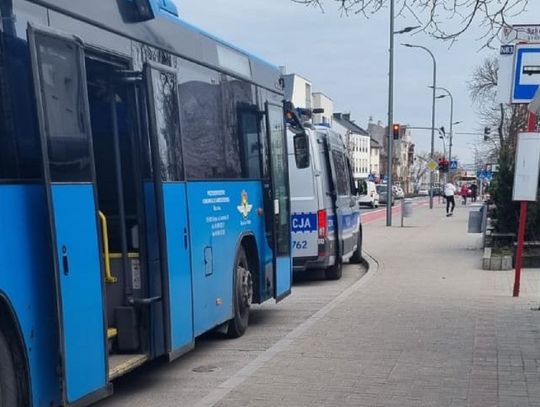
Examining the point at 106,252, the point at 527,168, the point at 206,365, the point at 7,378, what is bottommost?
the point at 206,365

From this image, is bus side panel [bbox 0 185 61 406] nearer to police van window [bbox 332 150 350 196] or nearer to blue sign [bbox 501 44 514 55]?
blue sign [bbox 501 44 514 55]

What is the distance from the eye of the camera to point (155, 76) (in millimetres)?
6332

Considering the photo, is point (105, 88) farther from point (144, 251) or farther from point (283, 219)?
point (283, 219)

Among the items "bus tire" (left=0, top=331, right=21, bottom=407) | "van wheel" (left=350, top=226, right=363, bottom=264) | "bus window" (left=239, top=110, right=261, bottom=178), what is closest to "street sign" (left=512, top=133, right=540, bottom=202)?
"bus window" (left=239, top=110, right=261, bottom=178)

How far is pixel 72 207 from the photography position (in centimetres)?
483

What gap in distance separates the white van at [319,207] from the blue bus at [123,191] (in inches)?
113

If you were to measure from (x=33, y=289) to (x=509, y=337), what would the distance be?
5914mm

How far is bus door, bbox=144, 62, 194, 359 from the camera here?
246 inches

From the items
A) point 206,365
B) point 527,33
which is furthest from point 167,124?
point 527,33

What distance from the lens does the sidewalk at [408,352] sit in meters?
6.33

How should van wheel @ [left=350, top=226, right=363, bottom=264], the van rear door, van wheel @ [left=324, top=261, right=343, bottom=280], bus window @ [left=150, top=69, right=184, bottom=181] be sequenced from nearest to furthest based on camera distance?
bus window @ [left=150, top=69, right=184, bottom=181]
the van rear door
van wheel @ [left=324, top=261, right=343, bottom=280]
van wheel @ [left=350, top=226, right=363, bottom=264]

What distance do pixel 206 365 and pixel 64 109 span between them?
367cm

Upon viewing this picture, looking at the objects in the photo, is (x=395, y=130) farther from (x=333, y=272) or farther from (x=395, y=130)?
(x=333, y=272)

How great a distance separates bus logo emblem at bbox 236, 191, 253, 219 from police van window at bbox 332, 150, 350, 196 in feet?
18.7
